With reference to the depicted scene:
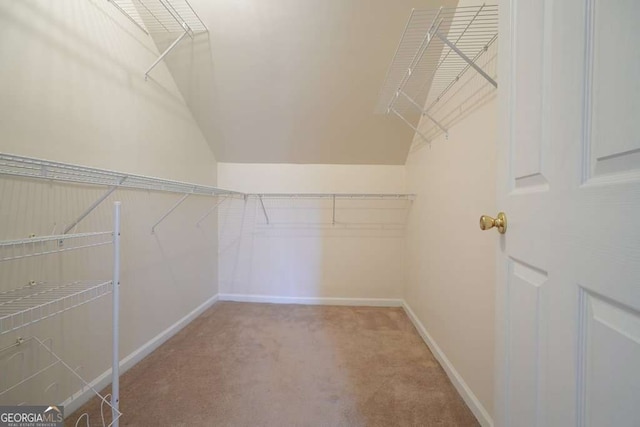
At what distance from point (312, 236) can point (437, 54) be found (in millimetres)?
1935

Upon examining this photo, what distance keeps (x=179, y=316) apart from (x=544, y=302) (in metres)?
2.43

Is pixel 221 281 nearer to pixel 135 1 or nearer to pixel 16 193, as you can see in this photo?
pixel 16 193

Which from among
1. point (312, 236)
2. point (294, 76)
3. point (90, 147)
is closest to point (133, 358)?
point (90, 147)

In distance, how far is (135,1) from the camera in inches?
60.8

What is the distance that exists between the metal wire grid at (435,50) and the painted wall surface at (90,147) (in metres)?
1.57

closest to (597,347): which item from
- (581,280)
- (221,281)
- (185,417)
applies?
(581,280)

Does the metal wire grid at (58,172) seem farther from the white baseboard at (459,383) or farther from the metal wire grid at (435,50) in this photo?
the white baseboard at (459,383)

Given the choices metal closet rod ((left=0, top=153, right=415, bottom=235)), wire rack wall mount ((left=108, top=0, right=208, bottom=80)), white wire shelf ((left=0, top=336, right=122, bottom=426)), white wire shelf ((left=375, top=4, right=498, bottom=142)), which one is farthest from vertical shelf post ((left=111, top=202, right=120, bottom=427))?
white wire shelf ((left=375, top=4, right=498, bottom=142))

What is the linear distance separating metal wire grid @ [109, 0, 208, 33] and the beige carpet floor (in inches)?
86.6

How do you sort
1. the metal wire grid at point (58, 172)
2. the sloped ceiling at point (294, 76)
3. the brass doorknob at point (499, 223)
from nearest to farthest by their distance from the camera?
1. the brass doorknob at point (499, 223)
2. the metal wire grid at point (58, 172)
3. the sloped ceiling at point (294, 76)

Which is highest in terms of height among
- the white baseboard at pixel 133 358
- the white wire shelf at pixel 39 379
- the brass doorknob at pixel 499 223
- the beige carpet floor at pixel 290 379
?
the brass doorknob at pixel 499 223

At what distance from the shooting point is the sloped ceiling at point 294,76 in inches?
66.1

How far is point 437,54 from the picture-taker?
1.56 metres

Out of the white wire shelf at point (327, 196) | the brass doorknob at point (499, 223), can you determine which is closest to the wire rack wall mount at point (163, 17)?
the white wire shelf at point (327, 196)
